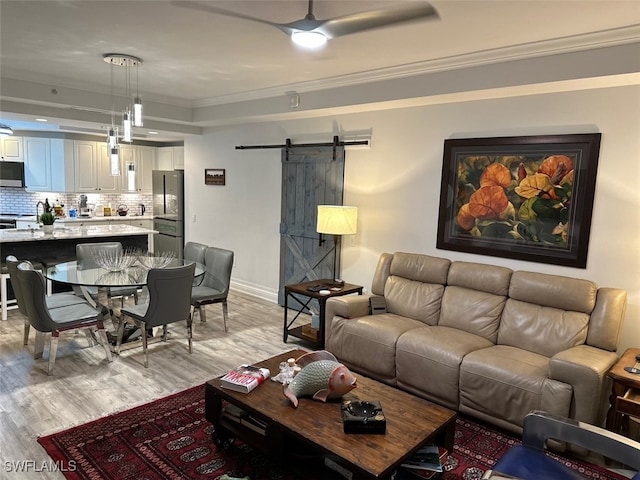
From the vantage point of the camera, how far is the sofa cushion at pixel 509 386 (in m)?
2.64

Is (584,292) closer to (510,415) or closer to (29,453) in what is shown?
(510,415)

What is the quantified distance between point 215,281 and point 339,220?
1.51 m

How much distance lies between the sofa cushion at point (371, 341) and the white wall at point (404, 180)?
0.96 m

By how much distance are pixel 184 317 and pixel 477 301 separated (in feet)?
8.34

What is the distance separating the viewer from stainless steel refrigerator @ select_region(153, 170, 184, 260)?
7.28m

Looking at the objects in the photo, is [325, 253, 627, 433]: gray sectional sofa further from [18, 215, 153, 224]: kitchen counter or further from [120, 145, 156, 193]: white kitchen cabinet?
[120, 145, 156, 193]: white kitchen cabinet

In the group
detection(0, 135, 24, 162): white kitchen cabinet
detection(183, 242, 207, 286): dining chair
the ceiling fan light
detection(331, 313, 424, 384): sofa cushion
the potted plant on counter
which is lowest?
detection(331, 313, 424, 384): sofa cushion

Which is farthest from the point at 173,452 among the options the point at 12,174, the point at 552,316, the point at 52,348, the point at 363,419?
the point at 12,174

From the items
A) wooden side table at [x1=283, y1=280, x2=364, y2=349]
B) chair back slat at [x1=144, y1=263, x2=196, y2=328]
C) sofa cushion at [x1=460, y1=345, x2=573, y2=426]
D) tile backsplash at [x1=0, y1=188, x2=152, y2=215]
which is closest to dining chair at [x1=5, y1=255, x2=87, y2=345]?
chair back slat at [x1=144, y1=263, x2=196, y2=328]

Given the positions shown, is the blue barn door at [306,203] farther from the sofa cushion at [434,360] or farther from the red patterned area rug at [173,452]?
the red patterned area rug at [173,452]

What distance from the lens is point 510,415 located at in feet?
9.25

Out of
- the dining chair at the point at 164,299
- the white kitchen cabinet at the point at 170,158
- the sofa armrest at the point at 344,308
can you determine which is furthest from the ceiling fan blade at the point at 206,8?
the white kitchen cabinet at the point at 170,158

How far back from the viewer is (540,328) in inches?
128

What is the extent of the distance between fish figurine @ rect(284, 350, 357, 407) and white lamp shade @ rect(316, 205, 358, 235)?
6.81ft
